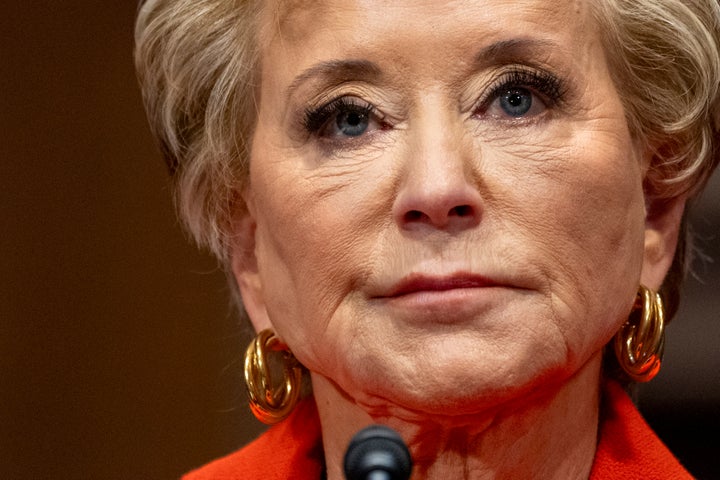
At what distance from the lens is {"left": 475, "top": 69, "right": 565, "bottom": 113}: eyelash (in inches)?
71.7

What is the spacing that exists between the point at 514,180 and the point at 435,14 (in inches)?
11.3

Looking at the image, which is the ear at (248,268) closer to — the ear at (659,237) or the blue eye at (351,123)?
the blue eye at (351,123)

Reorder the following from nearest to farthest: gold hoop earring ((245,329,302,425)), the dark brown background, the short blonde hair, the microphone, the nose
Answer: the microphone < the nose < the short blonde hair < gold hoop earring ((245,329,302,425)) < the dark brown background

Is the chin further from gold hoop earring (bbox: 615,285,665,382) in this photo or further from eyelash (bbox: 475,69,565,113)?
eyelash (bbox: 475,69,565,113)

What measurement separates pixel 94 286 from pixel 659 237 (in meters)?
2.06

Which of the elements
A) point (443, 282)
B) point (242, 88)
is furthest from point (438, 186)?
point (242, 88)

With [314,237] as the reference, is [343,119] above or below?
above

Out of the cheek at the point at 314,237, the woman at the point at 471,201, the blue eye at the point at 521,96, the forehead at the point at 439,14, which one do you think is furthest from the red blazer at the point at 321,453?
the forehead at the point at 439,14

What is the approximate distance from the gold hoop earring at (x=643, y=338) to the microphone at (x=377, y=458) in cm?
68

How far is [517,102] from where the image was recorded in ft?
6.05

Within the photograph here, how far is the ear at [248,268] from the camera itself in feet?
7.25

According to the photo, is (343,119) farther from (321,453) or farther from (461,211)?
(321,453)

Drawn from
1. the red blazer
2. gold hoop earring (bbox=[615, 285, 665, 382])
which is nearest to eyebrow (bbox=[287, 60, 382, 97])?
gold hoop earring (bbox=[615, 285, 665, 382])

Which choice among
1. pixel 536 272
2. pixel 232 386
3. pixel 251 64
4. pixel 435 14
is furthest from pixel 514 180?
pixel 232 386
